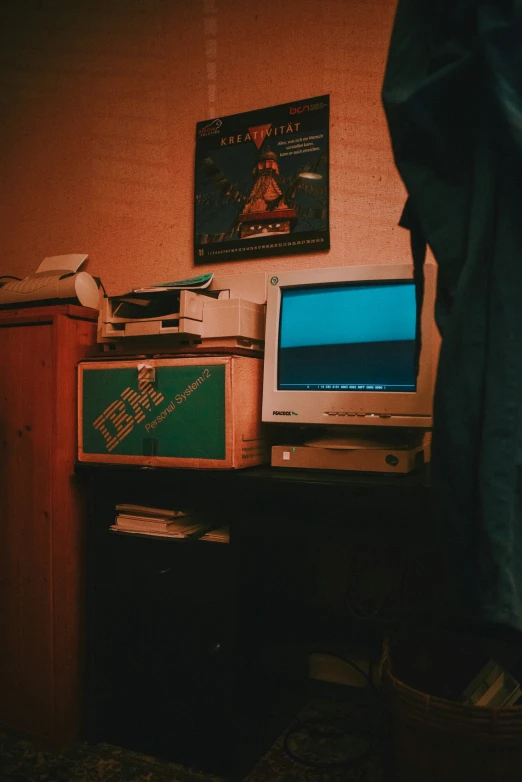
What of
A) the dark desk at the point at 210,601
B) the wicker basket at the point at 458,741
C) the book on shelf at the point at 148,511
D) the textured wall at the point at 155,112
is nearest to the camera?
the wicker basket at the point at 458,741

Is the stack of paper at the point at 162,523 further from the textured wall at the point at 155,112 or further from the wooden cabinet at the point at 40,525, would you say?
the textured wall at the point at 155,112

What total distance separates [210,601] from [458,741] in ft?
2.15

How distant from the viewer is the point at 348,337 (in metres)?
1.51

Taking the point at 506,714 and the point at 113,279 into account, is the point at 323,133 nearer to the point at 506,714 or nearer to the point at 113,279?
the point at 113,279

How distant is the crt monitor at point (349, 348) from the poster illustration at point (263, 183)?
41cm

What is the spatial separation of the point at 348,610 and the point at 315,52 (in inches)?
73.0

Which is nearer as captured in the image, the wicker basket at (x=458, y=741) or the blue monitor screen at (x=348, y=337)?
the wicker basket at (x=458, y=741)

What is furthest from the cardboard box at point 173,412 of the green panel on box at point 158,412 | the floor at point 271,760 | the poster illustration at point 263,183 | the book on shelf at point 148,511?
the floor at point 271,760

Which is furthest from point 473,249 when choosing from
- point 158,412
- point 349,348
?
point 158,412

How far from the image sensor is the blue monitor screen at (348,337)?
145 cm

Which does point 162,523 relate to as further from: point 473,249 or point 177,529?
point 473,249

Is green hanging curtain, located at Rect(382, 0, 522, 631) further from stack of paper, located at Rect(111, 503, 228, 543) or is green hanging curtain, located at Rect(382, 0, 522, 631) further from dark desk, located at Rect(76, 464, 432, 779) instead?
stack of paper, located at Rect(111, 503, 228, 543)

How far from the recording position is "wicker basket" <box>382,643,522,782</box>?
109 cm

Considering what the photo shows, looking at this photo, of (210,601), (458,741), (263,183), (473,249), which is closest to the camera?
(473,249)
